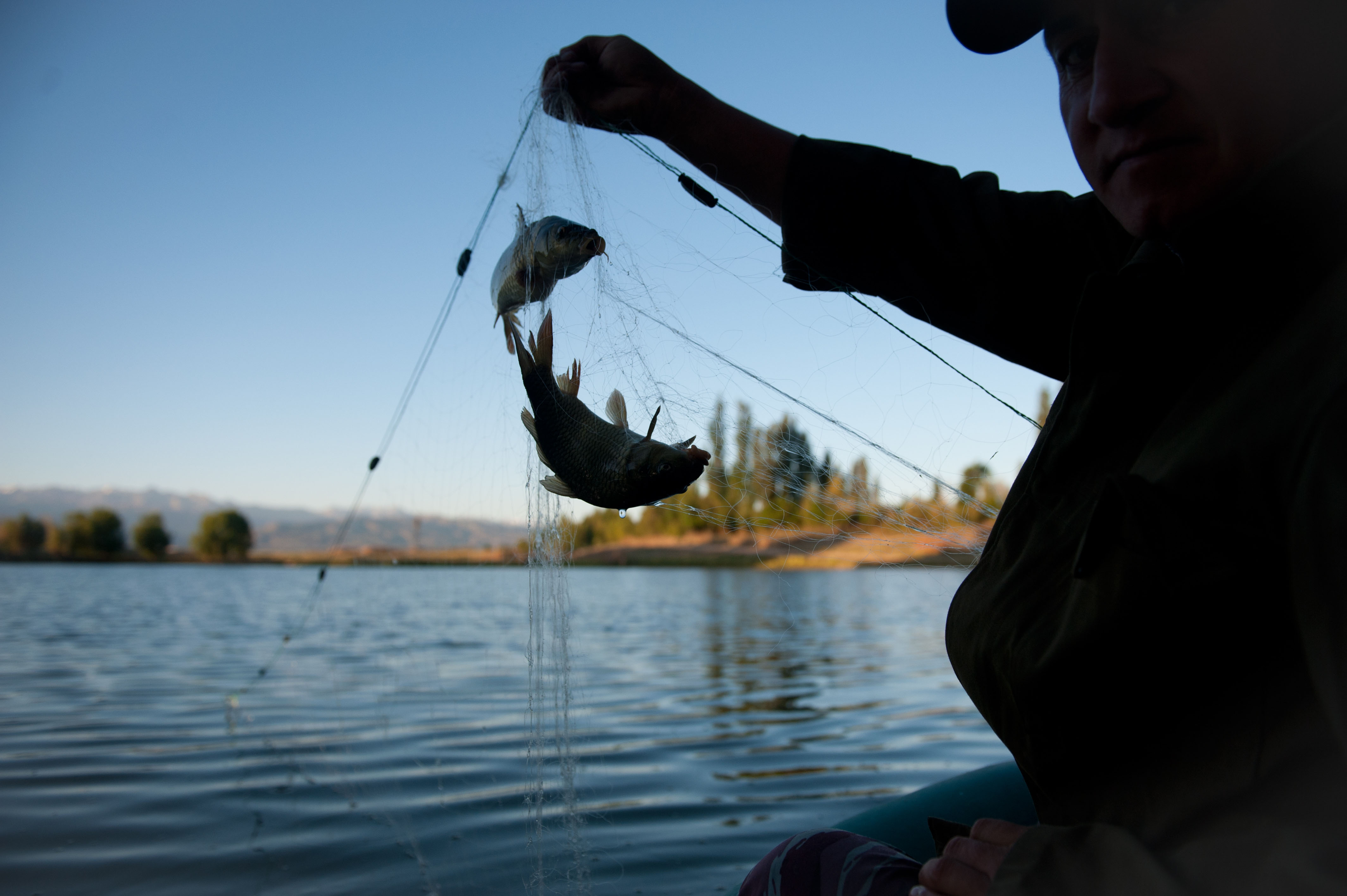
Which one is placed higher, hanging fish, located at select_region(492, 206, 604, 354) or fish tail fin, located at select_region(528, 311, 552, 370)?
hanging fish, located at select_region(492, 206, 604, 354)

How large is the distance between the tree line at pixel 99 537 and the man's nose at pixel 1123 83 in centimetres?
7652

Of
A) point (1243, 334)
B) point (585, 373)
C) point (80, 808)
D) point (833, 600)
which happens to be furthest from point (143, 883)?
point (833, 600)

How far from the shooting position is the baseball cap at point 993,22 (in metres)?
1.71

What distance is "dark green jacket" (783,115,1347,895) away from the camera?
0.87 metres

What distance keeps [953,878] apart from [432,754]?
5.63 m

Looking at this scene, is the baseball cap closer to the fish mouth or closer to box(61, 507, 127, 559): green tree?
the fish mouth

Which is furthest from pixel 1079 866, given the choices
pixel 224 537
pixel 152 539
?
pixel 152 539

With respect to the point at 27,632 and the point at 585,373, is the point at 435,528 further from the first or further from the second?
→ the point at 27,632

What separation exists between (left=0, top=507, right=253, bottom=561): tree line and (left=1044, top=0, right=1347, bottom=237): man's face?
7652 cm

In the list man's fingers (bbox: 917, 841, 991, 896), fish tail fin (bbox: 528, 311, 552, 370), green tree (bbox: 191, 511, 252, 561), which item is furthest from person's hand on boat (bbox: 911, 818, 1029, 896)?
green tree (bbox: 191, 511, 252, 561)

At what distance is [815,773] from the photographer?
18.8 ft

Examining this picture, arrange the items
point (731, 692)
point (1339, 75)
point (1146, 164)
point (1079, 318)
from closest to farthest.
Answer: point (1339, 75) → point (1146, 164) → point (1079, 318) → point (731, 692)

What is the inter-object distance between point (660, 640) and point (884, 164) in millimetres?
12660

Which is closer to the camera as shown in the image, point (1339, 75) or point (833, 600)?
point (1339, 75)
